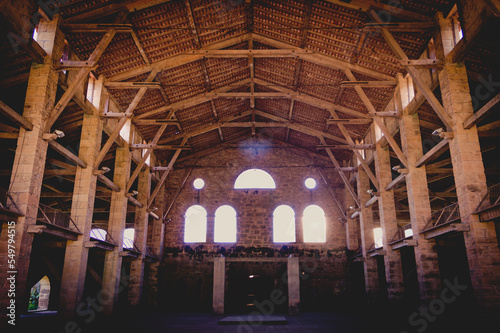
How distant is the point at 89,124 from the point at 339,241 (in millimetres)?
16082

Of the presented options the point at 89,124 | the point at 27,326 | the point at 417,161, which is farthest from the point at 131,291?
the point at 417,161

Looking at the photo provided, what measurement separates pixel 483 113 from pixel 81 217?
13.7 meters

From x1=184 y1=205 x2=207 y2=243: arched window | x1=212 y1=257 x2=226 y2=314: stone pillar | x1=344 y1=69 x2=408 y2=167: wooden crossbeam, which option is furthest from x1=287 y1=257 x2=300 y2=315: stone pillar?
x1=184 y1=205 x2=207 y2=243: arched window

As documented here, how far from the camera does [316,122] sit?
21.1 meters

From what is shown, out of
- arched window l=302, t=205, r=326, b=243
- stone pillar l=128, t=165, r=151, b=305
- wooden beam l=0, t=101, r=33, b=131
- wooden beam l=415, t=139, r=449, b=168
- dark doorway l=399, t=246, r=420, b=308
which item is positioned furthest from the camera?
arched window l=302, t=205, r=326, b=243

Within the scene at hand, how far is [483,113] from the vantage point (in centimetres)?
1030

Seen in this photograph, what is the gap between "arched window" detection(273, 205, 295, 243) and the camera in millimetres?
23922

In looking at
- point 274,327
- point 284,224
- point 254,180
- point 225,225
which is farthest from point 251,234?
point 274,327

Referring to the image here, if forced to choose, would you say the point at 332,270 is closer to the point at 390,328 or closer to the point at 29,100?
the point at 390,328

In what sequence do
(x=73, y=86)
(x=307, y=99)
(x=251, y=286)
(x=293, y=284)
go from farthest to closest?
1. (x=251, y=286)
2. (x=307, y=99)
3. (x=293, y=284)
4. (x=73, y=86)

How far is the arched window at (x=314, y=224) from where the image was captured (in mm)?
23848

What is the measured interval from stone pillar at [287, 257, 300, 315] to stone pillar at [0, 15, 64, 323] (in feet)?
35.3

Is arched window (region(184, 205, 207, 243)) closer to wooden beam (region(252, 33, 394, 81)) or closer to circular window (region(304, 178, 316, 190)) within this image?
circular window (region(304, 178, 316, 190))

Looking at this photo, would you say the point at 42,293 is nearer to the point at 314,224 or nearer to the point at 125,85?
the point at 125,85
